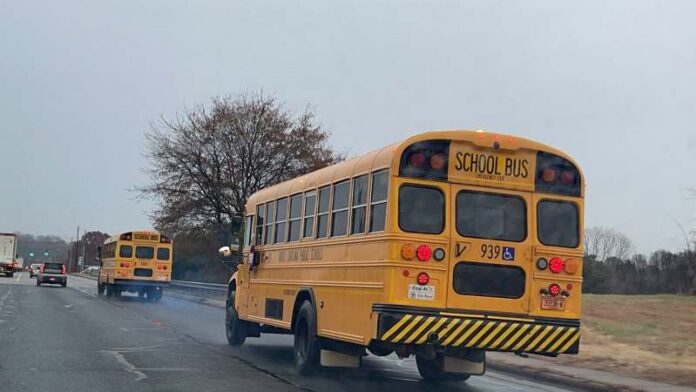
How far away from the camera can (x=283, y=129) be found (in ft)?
158

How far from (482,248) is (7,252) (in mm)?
70561

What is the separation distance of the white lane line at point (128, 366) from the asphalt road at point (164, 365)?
13mm

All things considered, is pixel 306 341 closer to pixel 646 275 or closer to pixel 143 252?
pixel 143 252

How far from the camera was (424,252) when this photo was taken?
10852 mm

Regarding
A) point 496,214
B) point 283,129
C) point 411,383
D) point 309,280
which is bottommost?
point 411,383

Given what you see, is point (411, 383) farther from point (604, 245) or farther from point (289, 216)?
point (604, 245)

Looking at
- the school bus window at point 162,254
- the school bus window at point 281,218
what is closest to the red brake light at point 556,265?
the school bus window at point 281,218

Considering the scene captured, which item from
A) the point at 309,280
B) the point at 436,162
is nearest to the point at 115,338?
the point at 309,280

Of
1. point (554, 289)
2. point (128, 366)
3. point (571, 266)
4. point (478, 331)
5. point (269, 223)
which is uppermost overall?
point (269, 223)

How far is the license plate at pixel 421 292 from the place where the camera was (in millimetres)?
10727

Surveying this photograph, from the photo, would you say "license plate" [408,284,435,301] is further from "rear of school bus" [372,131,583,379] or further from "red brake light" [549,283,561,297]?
"red brake light" [549,283,561,297]

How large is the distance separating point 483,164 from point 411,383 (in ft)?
12.3

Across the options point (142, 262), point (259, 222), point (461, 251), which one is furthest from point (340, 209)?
point (142, 262)

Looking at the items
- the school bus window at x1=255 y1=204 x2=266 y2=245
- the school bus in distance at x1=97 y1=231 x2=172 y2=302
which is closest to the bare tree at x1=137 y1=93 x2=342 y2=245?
the school bus in distance at x1=97 y1=231 x2=172 y2=302
